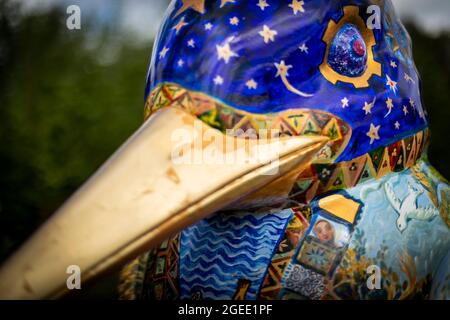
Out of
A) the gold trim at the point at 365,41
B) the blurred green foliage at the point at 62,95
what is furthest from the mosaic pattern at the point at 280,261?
the blurred green foliage at the point at 62,95

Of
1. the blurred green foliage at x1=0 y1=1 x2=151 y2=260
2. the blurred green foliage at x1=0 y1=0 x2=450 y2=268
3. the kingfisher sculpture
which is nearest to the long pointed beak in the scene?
the kingfisher sculpture

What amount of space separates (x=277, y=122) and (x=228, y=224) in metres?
0.30

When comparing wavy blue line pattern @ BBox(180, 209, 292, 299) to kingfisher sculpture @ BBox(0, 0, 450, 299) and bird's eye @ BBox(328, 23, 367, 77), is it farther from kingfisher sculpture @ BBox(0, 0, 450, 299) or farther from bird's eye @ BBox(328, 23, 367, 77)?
bird's eye @ BBox(328, 23, 367, 77)

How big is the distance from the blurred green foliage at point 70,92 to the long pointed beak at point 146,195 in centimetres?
683

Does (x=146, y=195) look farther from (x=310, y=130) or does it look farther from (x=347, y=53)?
(x=347, y=53)

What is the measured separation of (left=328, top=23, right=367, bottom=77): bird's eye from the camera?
138 centimetres

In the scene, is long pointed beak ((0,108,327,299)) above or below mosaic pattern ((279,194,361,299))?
above

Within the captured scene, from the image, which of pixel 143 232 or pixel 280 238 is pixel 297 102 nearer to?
pixel 280 238

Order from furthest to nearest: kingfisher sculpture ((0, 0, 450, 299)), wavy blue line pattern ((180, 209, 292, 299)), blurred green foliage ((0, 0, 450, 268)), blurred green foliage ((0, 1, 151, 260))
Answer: blurred green foliage ((0, 1, 151, 260)) < blurred green foliage ((0, 0, 450, 268)) < wavy blue line pattern ((180, 209, 292, 299)) < kingfisher sculpture ((0, 0, 450, 299))

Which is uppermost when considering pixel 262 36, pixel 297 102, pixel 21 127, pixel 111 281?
pixel 262 36

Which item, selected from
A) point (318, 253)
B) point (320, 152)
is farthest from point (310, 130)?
point (318, 253)
